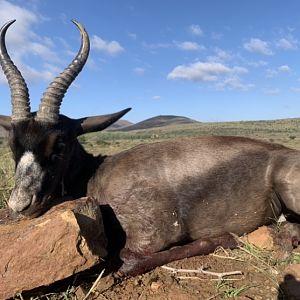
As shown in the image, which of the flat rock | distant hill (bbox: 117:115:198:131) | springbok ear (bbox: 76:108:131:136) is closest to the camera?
the flat rock

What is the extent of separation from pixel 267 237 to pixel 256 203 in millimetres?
457

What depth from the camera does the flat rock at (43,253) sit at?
4.09m

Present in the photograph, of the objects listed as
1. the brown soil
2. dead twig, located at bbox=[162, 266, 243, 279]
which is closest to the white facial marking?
the brown soil

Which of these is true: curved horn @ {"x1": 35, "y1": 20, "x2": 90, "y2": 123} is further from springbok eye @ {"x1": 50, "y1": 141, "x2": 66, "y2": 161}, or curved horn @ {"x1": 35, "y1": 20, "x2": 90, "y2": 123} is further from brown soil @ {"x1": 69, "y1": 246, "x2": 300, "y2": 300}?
brown soil @ {"x1": 69, "y1": 246, "x2": 300, "y2": 300}

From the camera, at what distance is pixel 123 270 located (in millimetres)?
4867

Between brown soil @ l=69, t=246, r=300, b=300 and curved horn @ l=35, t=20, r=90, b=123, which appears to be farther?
curved horn @ l=35, t=20, r=90, b=123

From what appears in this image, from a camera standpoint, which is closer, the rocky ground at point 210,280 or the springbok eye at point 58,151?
the rocky ground at point 210,280

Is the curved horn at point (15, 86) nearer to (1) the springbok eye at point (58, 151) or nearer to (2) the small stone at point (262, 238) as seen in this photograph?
(1) the springbok eye at point (58, 151)

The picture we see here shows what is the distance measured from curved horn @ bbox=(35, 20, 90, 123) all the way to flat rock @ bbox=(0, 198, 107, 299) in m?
1.51

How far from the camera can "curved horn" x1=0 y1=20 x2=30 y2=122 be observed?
17.5 feet

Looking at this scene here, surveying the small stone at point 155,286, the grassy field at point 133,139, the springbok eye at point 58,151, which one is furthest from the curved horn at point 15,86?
the small stone at point 155,286

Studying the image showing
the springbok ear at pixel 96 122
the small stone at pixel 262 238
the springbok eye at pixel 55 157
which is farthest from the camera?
the springbok ear at pixel 96 122

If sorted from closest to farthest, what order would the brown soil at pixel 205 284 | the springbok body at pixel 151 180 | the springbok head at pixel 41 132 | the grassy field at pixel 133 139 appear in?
the brown soil at pixel 205 284
the springbok head at pixel 41 132
the springbok body at pixel 151 180
the grassy field at pixel 133 139

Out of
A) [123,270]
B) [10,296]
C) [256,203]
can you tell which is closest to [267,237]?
[256,203]
